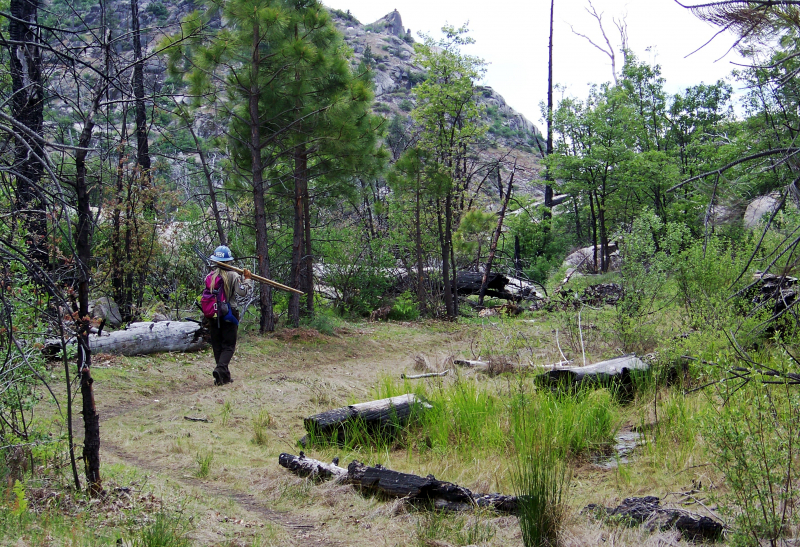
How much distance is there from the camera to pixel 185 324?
11.4m

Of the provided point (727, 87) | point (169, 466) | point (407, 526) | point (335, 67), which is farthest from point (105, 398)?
point (727, 87)

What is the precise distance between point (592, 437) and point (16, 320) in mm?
5253

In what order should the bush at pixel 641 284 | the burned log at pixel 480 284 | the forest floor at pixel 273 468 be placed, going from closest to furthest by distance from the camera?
the forest floor at pixel 273 468, the bush at pixel 641 284, the burned log at pixel 480 284

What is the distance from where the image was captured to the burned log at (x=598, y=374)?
7.54 meters

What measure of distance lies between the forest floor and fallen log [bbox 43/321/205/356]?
328mm

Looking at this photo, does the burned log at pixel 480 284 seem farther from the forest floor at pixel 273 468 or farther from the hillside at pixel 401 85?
the hillside at pixel 401 85

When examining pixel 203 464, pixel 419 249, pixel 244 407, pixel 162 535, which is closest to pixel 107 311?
pixel 244 407

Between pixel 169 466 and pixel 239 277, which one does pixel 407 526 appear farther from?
pixel 239 277

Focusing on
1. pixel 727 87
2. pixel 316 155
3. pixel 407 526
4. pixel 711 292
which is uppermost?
pixel 727 87

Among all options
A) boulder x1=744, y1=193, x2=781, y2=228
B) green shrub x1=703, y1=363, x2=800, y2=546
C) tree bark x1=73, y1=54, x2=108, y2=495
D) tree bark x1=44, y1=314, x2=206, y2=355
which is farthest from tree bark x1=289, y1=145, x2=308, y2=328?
green shrub x1=703, y1=363, x2=800, y2=546

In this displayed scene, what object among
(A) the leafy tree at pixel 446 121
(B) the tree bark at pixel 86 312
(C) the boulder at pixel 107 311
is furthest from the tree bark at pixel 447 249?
(B) the tree bark at pixel 86 312

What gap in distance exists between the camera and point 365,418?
258 inches

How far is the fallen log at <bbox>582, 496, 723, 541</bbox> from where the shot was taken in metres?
3.80

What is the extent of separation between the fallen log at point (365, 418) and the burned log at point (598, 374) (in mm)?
1817
